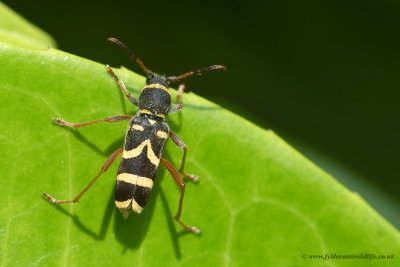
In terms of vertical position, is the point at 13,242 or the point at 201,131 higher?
the point at 201,131

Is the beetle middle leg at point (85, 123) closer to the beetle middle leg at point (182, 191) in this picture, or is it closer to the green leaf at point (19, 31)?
the beetle middle leg at point (182, 191)

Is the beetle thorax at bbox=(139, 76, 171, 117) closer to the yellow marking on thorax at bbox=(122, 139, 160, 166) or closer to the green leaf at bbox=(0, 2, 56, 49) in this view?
the yellow marking on thorax at bbox=(122, 139, 160, 166)

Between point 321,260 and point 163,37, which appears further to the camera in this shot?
point 163,37

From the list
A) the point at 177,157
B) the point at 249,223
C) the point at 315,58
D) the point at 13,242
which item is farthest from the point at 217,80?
the point at 13,242

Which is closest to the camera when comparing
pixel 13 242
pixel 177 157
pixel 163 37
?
pixel 13 242

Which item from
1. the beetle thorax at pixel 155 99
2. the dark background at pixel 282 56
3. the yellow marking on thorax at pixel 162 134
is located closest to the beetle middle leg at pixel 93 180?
the yellow marking on thorax at pixel 162 134

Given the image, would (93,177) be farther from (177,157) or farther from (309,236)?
(309,236)

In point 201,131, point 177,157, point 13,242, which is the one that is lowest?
point 13,242
